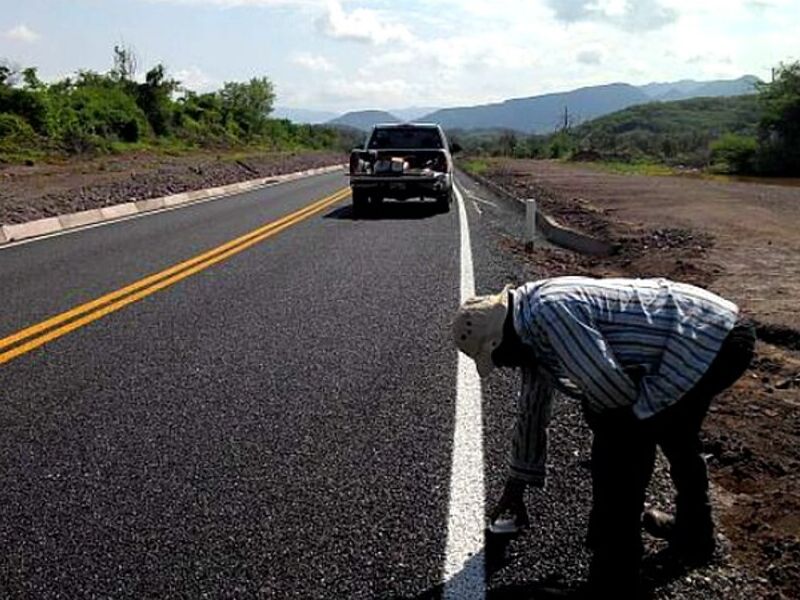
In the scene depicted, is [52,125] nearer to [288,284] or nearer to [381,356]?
[288,284]

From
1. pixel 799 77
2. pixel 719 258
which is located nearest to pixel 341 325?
pixel 719 258

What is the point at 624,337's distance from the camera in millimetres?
2828

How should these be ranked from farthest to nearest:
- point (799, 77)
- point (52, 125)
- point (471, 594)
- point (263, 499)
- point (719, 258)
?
point (799, 77) → point (52, 125) → point (719, 258) → point (263, 499) → point (471, 594)

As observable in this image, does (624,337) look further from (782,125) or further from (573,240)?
(782,125)

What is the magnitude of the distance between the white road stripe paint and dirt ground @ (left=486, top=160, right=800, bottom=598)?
1.02m

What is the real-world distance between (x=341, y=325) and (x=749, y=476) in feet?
11.8

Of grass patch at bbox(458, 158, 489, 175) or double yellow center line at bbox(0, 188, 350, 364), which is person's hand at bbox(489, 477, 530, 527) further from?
grass patch at bbox(458, 158, 489, 175)

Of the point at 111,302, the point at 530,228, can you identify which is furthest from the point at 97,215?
the point at 111,302

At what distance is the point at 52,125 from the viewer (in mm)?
40344

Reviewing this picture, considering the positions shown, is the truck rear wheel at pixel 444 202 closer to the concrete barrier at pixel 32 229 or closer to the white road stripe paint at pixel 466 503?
the concrete barrier at pixel 32 229

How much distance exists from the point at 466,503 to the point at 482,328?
1.01m

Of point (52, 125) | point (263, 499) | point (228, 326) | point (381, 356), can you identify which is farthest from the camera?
→ point (52, 125)

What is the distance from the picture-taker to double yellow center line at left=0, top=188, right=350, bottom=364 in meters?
6.25

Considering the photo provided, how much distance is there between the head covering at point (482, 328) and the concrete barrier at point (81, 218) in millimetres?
13884
